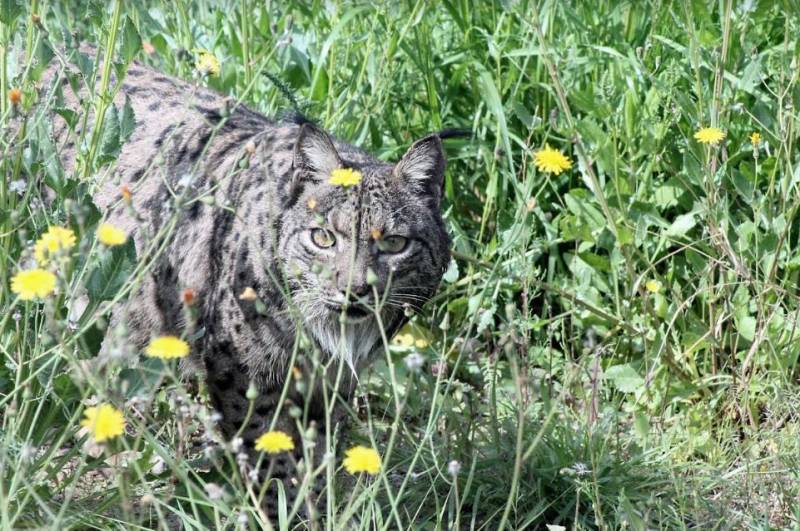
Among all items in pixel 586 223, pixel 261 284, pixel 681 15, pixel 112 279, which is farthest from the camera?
pixel 681 15

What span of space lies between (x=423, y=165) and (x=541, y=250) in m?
1.14

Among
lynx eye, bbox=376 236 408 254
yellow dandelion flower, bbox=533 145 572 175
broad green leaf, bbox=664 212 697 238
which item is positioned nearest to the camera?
yellow dandelion flower, bbox=533 145 572 175

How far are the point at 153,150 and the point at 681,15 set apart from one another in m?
2.38

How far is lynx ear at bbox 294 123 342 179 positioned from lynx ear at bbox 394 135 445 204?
0.26 metres

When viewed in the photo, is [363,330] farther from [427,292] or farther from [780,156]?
[780,156]

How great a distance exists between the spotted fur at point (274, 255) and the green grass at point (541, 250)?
0.73ft

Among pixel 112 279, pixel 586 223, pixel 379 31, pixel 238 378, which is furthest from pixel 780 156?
pixel 112 279

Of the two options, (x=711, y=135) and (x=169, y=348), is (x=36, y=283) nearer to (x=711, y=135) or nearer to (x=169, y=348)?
(x=169, y=348)

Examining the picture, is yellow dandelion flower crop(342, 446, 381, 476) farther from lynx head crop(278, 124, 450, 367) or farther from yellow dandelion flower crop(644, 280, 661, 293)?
yellow dandelion flower crop(644, 280, 661, 293)

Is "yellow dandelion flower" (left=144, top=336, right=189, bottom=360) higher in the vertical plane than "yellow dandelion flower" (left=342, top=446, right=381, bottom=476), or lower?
higher

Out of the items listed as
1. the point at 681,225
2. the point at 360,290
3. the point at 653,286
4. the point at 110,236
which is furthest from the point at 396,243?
the point at 110,236

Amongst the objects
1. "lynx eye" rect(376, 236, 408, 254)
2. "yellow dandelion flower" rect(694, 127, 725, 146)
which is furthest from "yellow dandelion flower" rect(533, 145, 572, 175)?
"yellow dandelion flower" rect(694, 127, 725, 146)

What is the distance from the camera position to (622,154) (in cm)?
498

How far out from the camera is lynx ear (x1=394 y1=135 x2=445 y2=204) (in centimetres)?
404
